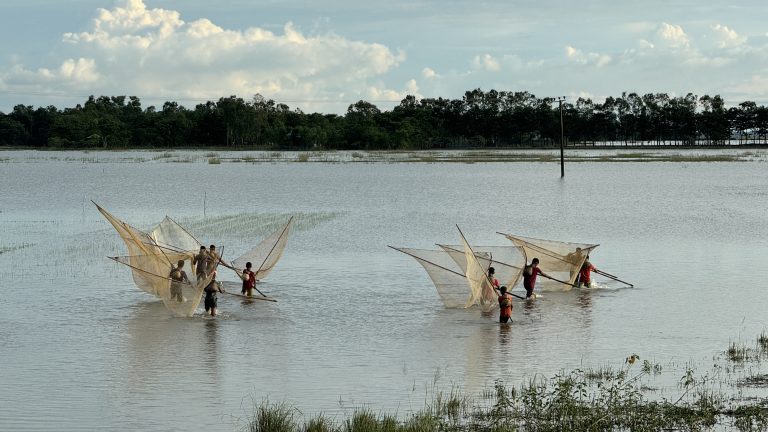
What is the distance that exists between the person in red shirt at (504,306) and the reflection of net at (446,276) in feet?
4.68

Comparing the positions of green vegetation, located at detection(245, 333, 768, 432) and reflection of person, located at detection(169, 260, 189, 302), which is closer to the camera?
green vegetation, located at detection(245, 333, 768, 432)

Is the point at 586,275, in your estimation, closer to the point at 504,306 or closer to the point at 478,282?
the point at 478,282

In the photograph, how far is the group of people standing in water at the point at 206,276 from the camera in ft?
62.9

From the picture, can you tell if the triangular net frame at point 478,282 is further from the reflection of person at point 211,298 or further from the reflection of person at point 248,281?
the reflection of person at point 211,298

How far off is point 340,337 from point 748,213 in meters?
31.4

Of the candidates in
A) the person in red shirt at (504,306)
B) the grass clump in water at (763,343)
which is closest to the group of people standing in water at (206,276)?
the person in red shirt at (504,306)

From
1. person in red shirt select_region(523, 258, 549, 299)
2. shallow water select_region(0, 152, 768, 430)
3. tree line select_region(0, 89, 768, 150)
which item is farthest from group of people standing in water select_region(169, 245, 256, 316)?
tree line select_region(0, 89, 768, 150)

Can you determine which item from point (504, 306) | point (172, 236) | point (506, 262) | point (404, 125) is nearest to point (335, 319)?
point (504, 306)

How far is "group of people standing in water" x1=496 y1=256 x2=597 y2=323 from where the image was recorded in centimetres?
1838

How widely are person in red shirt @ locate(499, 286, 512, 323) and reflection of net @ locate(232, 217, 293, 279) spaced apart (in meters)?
6.54

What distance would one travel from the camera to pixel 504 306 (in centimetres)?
1833

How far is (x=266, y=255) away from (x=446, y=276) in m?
5.30

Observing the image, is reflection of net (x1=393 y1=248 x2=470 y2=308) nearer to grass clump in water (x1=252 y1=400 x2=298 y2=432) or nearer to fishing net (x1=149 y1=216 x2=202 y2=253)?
fishing net (x1=149 y1=216 x2=202 y2=253)

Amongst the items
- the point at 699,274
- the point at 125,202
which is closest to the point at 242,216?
the point at 125,202
